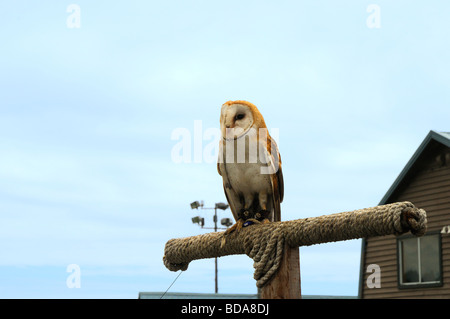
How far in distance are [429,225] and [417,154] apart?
1.62 meters

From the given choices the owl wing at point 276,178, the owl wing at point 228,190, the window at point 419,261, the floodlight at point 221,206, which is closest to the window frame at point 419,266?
the window at point 419,261

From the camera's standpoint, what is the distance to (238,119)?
5.46 m

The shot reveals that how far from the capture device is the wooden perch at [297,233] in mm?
3979

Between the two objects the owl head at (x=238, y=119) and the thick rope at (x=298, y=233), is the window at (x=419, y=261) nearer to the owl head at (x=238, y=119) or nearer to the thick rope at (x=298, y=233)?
the owl head at (x=238, y=119)

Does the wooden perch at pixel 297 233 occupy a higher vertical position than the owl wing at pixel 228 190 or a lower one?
lower

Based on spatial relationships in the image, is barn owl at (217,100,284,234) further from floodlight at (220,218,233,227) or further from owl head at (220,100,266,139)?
floodlight at (220,218,233,227)

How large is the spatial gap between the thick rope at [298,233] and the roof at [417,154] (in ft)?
30.0

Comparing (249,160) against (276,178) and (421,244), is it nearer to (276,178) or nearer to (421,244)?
(276,178)

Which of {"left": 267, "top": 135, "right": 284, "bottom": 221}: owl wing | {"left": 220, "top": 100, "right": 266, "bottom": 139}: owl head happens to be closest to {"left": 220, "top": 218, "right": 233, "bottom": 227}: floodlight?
{"left": 267, "top": 135, "right": 284, "bottom": 221}: owl wing

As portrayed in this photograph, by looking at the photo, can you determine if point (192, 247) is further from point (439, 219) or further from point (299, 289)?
point (439, 219)

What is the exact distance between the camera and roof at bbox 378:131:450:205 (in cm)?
1326

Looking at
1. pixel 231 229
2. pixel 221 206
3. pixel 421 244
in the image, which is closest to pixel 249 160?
pixel 231 229

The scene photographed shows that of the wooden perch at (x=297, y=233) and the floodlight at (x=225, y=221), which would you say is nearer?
the wooden perch at (x=297, y=233)
